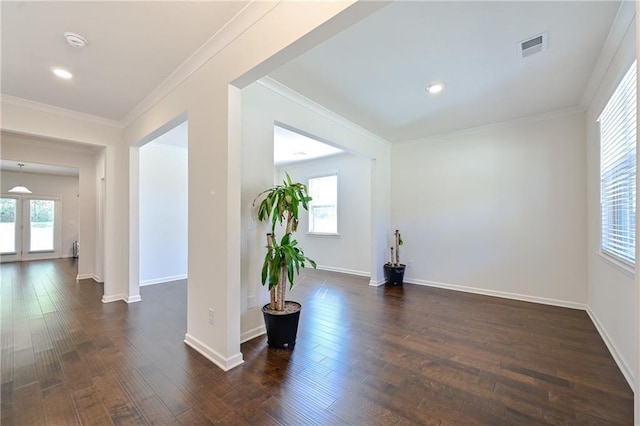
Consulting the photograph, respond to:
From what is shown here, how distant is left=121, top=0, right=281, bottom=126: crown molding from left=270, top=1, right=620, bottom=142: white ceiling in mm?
602

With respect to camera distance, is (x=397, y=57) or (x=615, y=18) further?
(x=397, y=57)

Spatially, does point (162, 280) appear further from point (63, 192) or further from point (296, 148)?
point (63, 192)

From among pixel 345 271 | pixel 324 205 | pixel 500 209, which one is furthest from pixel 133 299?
pixel 500 209

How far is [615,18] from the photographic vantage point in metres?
1.98

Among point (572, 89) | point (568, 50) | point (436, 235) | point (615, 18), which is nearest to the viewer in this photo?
point (615, 18)

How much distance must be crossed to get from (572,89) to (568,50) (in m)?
1.05

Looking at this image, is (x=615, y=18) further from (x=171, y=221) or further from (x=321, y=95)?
(x=171, y=221)

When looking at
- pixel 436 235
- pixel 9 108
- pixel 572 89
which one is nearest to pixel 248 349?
pixel 436 235

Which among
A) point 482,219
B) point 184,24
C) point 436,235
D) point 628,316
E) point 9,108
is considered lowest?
point 628,316

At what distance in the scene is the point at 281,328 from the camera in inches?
99.7

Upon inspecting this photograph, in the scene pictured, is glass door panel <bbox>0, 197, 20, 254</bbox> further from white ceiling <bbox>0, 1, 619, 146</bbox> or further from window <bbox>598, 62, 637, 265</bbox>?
window <bbox>598, 62, 637, 265</bbox>

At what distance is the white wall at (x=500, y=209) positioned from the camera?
371cm

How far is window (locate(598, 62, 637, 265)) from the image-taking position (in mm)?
2086

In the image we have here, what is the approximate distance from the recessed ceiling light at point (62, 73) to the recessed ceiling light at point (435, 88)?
3.87 metres
